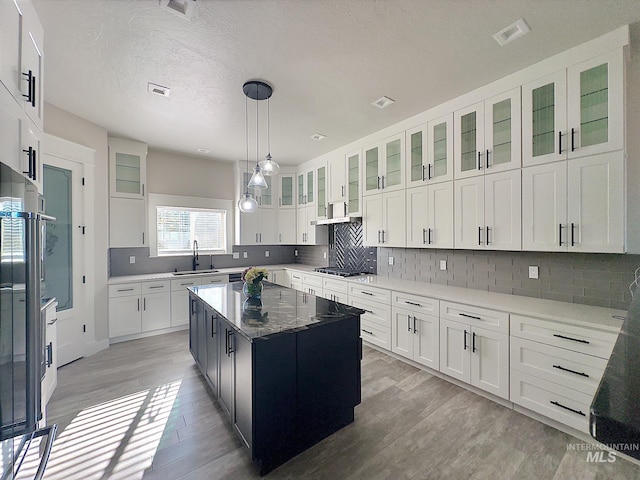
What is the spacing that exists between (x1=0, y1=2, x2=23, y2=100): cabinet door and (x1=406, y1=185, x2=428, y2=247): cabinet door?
331cm

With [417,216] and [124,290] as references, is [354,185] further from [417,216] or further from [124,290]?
[124,290]

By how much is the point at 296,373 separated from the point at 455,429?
1340 millimetres

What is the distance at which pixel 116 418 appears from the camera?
2.20 metres

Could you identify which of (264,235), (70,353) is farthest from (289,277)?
(70,353)

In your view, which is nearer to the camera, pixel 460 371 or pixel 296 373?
pixel 296 373

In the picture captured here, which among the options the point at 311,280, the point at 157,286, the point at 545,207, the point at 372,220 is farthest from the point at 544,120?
the point at 157,286

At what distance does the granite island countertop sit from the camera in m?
1.79

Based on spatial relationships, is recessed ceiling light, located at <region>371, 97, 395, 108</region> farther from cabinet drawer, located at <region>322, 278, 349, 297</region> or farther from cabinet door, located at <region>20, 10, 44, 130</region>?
cabinet door, located at <region>20, 10, 44, 130</region>

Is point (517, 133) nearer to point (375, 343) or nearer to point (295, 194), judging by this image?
point (375, 343)

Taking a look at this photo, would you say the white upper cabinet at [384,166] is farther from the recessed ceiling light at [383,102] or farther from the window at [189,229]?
the window at [189,229]

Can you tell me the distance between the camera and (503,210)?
8.32 feet

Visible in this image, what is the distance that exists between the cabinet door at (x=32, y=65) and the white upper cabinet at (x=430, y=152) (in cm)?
329

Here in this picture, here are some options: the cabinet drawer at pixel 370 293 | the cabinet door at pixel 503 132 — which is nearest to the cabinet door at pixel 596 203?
the cabinet door at pixel 503 132

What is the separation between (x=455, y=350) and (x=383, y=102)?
8.73 ft
